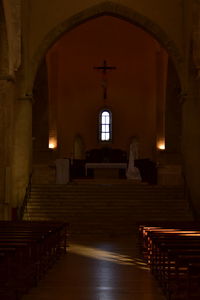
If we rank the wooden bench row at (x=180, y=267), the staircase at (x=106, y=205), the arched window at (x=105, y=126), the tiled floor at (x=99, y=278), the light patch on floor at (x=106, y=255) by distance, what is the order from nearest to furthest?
the wooden bench row at (x=180, y=267)
the tiled floor at (x=99, y=278)
the light patch on floor at (x=106, y=255)
the staircase at (x=106, y=205)
the arched window at (x=105, y=126)

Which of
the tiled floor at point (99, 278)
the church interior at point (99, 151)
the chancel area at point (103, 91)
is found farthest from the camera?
the chancel area at point (103, 91)

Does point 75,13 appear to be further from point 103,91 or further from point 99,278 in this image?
point 99,278

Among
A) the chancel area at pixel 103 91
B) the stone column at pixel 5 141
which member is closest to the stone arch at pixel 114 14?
the stone column at pixel 5 141

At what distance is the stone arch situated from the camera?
64.5 ft

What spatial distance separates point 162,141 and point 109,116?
17.2ft

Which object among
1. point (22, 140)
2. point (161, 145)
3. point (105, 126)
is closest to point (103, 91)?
point (105, 126)

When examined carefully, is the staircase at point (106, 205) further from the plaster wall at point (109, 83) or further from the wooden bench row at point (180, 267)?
the plaster wall at point (109, 83)

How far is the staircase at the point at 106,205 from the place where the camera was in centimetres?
1681

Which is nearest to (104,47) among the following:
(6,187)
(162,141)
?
(162,141)

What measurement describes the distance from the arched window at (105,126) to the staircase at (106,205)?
11.8 m

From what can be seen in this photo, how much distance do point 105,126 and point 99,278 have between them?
2378cm

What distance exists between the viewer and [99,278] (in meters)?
7.79

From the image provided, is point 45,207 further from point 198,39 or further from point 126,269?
point 126,269

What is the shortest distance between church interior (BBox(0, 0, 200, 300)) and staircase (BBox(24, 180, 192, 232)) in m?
0.04
